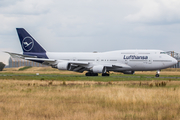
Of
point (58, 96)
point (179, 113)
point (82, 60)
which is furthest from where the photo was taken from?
point (82, 60)

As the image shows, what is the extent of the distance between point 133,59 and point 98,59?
6341 millimetres

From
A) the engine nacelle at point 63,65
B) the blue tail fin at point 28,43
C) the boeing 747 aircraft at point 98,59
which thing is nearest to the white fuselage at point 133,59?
the boeing 747 aircraft at point 98,59

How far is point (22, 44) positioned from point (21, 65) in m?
49.2

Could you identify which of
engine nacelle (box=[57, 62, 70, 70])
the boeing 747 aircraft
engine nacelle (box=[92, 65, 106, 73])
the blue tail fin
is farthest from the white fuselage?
the blue tail fin

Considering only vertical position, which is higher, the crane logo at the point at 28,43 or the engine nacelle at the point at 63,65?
the crane logo at the point at 28,43

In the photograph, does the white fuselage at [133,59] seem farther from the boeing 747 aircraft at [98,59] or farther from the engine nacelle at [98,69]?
the engine nacelle at [98,69]

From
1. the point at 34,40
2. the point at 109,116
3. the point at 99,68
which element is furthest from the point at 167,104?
the point at 34,40

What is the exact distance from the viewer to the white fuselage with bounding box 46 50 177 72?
4266 cm

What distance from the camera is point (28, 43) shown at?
51.0 m

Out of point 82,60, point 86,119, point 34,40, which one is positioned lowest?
point 86,119

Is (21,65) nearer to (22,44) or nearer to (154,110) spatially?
(22,44)

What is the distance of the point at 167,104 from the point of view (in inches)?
564

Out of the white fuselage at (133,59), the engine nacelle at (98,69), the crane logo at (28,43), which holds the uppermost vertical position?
the crane logo at (28,43)

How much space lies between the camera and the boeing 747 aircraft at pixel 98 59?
43.1 m
